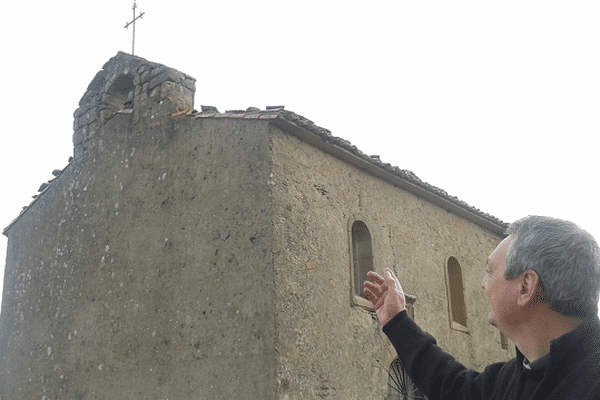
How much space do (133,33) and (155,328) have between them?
5.48 meters

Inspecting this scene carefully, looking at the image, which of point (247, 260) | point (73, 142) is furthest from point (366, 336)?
point (73, 142)

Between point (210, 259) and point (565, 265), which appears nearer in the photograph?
point (565, 265)

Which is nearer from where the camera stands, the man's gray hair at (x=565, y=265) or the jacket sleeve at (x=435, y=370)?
the man's gray hair at (x=565, y=265)

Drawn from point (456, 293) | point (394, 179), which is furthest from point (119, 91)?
point (456, 293)

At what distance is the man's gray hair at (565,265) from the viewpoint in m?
1.58

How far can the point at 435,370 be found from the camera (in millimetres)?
1907

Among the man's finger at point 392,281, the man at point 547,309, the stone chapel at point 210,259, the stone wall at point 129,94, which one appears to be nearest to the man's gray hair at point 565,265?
the man at point 547,309

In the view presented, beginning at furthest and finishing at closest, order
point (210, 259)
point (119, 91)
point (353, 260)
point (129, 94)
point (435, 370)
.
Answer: point (119, 91)
point (129, 94)
point (353, 260)
point (210, 259)
point (435, 370)

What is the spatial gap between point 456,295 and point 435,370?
9.70m

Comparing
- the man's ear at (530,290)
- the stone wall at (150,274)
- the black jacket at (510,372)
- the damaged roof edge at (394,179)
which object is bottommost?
the black jacket at (510,372)

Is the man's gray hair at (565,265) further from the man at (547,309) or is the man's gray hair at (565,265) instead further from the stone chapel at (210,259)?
the stone chapel at (210,259)

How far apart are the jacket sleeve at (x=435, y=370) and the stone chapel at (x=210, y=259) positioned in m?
5.02

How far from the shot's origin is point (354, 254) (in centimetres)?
909

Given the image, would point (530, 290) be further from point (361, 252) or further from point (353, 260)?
point (361, 252)
